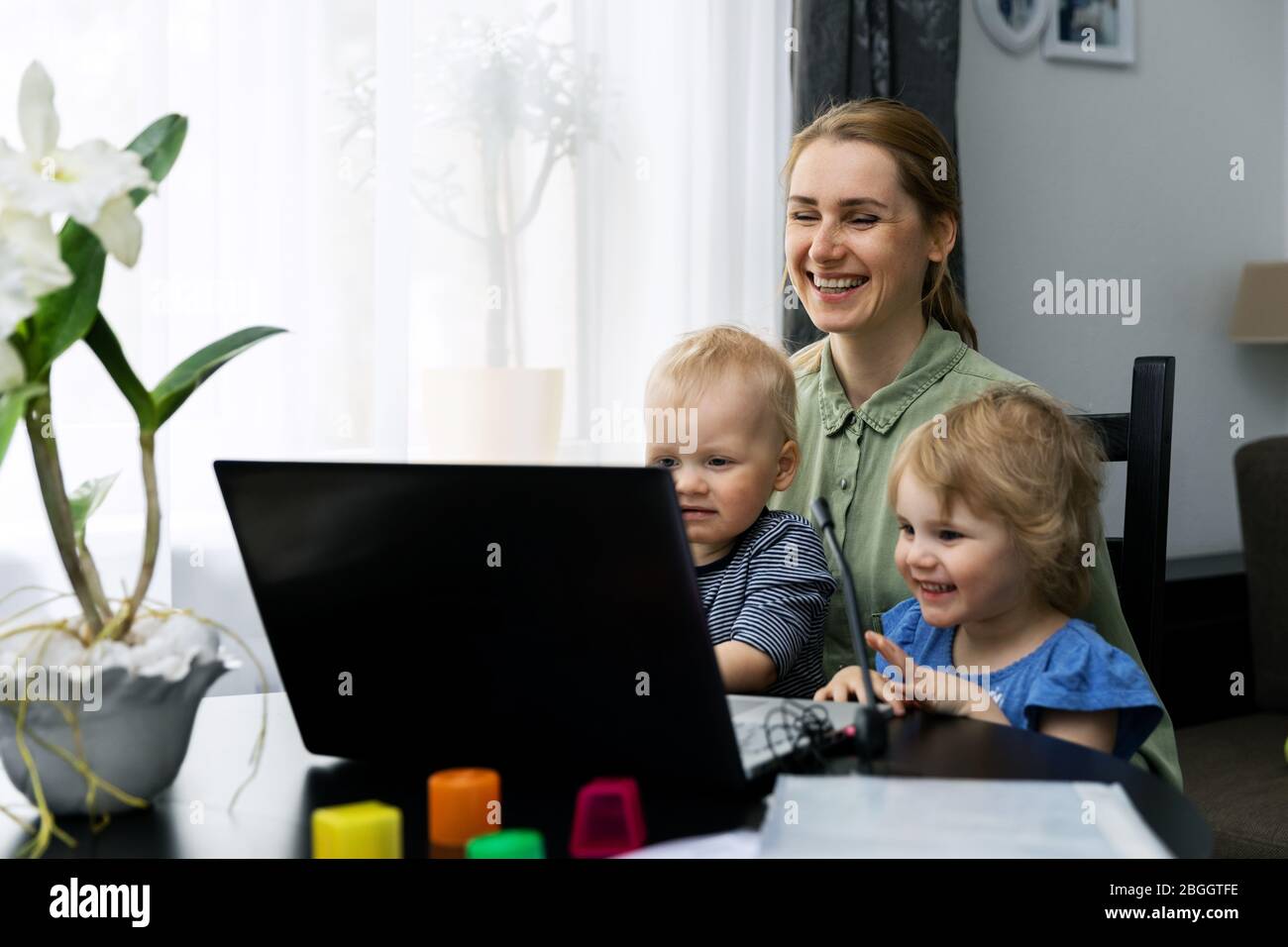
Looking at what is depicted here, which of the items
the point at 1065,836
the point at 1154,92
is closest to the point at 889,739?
the point at 1065,836

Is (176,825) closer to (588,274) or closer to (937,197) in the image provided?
(937,197)

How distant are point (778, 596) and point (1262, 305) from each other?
2779 millimetres

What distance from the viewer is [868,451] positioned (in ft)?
5.32

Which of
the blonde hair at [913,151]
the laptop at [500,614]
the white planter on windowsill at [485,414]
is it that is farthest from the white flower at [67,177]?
the white planter on windowsill at [485,414]

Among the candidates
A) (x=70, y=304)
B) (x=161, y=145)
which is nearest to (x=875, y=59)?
(x=161, y=145)

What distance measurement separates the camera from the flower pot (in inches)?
31.3

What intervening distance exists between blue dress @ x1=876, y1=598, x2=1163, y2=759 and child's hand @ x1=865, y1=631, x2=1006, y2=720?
6 cm

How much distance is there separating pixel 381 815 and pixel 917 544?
72cm

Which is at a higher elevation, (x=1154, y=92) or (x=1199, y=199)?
(x=1154, y=92)

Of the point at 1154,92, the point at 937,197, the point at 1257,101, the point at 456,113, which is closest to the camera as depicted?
the point at 937,197

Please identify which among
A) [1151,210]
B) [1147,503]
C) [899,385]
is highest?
[1151,210]

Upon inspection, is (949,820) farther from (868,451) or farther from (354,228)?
(354,228)

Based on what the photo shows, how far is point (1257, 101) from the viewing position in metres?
3.73
